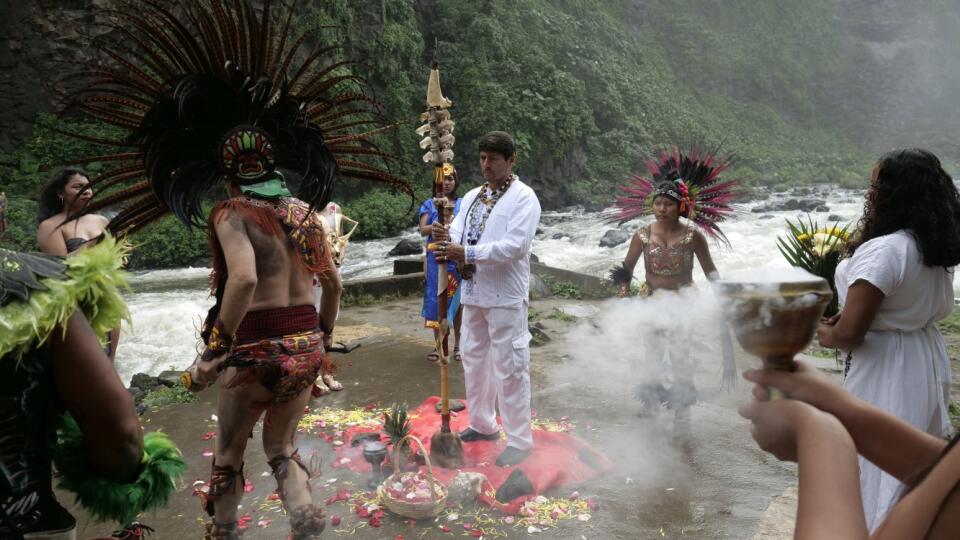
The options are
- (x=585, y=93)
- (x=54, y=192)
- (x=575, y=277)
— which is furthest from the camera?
(x=585, y=93)

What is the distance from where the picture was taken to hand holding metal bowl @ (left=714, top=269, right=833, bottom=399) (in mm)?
1445

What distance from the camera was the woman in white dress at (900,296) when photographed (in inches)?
111

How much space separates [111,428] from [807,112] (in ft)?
161

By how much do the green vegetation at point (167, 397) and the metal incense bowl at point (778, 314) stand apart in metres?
5.55

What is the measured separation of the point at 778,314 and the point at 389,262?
49.2 ft

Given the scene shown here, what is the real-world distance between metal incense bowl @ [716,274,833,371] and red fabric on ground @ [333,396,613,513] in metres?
2.77

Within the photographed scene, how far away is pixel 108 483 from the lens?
1.78m

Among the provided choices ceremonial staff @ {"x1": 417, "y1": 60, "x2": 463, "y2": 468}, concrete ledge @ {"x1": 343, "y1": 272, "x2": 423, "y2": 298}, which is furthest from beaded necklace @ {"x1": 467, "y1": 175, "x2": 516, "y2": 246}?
concrete ledge @ {"x1": 343, "y1": 272, "x2": 423, "y2": 298}

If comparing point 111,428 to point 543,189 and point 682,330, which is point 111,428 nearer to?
point 682,330

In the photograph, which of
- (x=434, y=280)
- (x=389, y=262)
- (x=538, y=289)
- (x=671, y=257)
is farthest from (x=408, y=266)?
(x=671, y=257)

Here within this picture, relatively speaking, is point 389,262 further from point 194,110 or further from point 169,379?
point 194,110

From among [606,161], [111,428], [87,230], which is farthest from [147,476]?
[606,161]

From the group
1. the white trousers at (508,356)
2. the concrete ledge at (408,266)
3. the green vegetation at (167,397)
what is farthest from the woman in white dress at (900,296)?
the concrete ledge at (408,266)

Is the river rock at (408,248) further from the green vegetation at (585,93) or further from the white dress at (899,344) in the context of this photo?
the white dress at (899,344)
